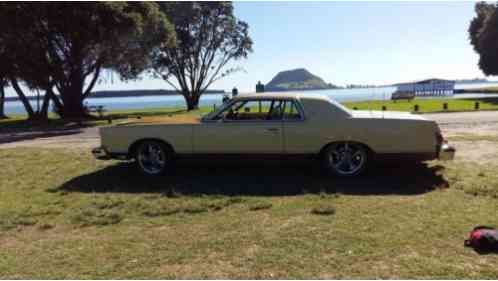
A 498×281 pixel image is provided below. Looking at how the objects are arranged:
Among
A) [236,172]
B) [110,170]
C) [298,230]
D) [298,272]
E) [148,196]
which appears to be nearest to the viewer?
[298,272]

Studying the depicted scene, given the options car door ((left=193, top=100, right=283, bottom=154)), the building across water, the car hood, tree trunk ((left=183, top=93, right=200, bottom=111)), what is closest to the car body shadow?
car door ((left=193, top=100, right=283, bottom=154))

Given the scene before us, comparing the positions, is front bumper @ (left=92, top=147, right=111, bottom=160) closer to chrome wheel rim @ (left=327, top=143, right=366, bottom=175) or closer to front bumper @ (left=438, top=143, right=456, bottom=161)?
chrome wheel rim @ (left=327, top=143, right=366, bottom=175)

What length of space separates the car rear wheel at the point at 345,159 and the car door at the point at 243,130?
2.72ft

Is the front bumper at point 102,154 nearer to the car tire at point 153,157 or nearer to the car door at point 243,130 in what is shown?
the car tire at point 153,157

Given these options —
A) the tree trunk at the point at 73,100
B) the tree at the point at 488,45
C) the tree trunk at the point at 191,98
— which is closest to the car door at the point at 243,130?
the tree trunk at the point at 73,100

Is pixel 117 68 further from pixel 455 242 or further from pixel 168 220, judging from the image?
pixel 455 242

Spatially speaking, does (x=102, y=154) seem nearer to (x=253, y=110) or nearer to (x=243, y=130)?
(x=243, y=130)

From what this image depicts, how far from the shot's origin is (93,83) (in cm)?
2755

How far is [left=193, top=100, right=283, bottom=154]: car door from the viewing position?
6.66 metres

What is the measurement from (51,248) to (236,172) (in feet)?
12.3

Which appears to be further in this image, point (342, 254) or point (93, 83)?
point (93, 83)

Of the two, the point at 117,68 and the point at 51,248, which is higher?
the point at 117,68

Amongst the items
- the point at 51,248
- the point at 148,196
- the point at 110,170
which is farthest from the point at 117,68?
the point at 51,248

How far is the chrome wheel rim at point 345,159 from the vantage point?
21.7ft
